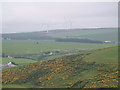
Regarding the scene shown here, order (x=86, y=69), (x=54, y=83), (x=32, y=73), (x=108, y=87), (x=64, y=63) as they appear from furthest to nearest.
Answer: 1. (x=64, y=63)
2. (x=32, y=73)
3. (x=86, y=69)
4. (x=54, y=83)
5. (x=108, y=87)

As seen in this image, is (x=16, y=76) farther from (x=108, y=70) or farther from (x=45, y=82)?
(x=108, y=70)

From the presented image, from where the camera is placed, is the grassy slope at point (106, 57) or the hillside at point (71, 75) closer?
the hillside at point (71, 75)

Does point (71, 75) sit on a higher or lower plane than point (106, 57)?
lower

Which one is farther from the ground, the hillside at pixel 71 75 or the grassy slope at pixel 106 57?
the grassy slope at pixel 106 57

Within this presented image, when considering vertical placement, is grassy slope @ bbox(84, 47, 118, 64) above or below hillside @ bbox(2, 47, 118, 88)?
above

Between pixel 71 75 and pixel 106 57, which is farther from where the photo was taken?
pixel 106 57

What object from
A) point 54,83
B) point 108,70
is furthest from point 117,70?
point 54,83

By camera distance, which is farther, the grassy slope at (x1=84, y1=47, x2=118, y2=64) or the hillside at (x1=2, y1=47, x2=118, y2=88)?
the grassy slope at (x1=84, y1=47, x2=118, y2=64)

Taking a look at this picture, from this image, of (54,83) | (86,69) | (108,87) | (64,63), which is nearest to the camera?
(108,87)
